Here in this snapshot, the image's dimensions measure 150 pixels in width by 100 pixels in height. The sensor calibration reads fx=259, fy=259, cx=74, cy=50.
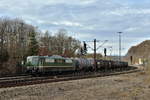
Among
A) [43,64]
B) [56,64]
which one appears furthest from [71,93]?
[56,64]

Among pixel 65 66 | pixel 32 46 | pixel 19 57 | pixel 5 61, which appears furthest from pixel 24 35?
pixel 65 66

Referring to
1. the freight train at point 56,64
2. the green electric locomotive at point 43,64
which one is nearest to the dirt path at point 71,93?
the green electric locomotive at point 43,64

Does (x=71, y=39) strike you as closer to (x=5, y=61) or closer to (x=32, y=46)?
(x=32, y=46)

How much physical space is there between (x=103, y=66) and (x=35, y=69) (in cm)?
3165

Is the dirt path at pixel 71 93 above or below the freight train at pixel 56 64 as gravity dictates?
below

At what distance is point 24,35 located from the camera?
7912 cm

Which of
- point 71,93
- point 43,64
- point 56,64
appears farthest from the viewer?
point 56,64

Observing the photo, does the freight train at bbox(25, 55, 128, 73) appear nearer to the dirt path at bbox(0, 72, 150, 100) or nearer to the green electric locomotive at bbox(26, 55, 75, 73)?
the green electric locomotive at bbox(26, 55, 75, 73)

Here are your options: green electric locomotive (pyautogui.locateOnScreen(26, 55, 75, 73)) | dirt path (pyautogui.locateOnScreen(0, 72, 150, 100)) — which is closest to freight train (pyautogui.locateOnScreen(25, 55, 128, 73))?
green electric locomotive (pyautogui.locateOnScreen(26, 55, 75, 73))

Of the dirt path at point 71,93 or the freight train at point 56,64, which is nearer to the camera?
the dirt path at point 71,93

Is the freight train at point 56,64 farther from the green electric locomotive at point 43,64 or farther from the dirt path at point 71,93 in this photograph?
the dirt path at point 71,93

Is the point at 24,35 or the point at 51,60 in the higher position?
the point at 24,35

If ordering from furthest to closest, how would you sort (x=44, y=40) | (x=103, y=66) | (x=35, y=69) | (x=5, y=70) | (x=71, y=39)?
(x=71, y=39) < (x=44, y=40) < (x=103, y=66) < (x=5, y=70) < (x=35, y=69)

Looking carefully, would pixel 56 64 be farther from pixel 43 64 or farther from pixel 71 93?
pixel 71 93
